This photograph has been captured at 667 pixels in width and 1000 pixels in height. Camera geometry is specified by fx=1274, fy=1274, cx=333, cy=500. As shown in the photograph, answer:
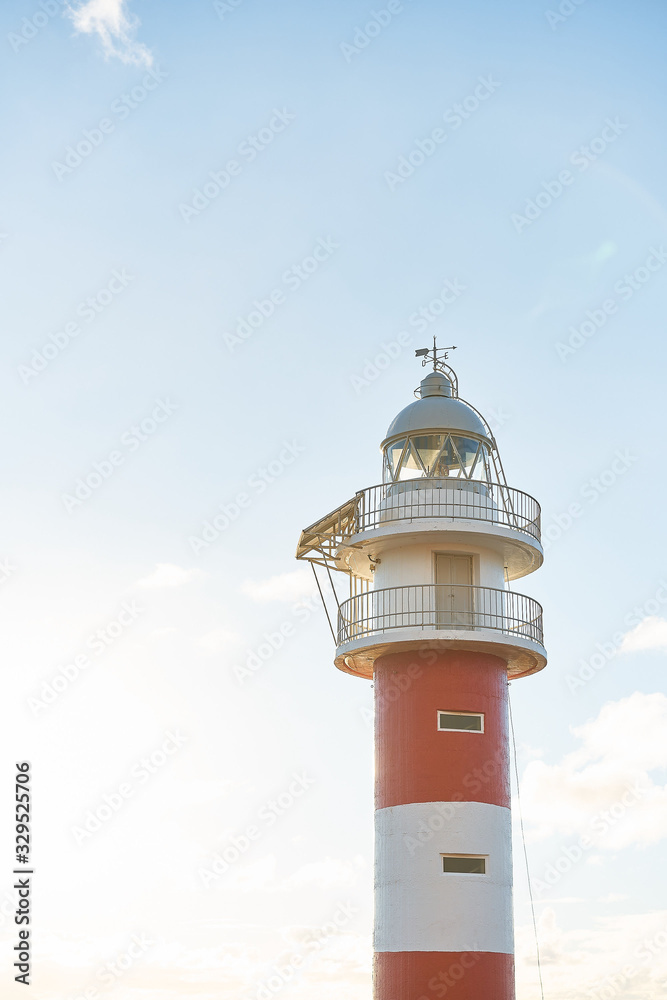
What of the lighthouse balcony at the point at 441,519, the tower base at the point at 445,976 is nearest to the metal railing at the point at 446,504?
the lighthouse balcony at the point at 441,519

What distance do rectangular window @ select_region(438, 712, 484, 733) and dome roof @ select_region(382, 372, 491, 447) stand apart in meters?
7.11

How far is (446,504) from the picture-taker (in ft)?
98.1

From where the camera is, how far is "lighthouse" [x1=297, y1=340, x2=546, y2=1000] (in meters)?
27.9

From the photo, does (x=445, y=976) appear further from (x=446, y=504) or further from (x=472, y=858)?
(x=446, y=504)

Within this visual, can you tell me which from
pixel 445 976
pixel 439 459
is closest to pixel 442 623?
pixel 439 459

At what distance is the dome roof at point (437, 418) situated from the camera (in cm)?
3177

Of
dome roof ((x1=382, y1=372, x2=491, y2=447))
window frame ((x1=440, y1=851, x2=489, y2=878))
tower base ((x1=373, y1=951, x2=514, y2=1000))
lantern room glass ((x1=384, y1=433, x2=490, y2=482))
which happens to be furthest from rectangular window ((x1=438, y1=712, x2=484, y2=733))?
dome roof ((x1=382, y1=372, x2=491, y2=447))

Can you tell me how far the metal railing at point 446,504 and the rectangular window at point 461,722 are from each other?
4.49 meters

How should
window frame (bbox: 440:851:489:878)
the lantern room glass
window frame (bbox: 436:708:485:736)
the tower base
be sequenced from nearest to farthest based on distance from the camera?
the tower base < window frame (bbox: 440:851:489:878) < window frame (bbox: 436:708:485:736) < the lantern room glass

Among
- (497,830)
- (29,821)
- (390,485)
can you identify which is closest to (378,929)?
(497,830)

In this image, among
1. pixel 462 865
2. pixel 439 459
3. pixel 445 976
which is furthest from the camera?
pixel 439 459

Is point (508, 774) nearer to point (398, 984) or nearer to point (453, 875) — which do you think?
point (453, 875)

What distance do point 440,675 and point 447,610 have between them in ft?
4.99

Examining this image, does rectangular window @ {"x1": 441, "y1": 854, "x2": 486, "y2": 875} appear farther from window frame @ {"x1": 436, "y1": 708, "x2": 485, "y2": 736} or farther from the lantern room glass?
the lantern room glass
